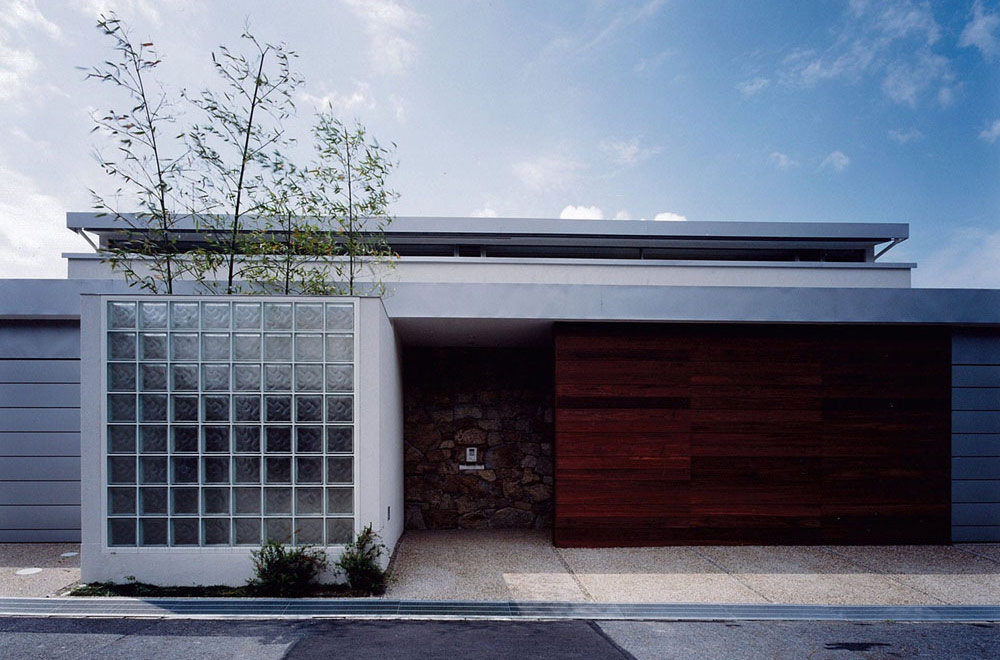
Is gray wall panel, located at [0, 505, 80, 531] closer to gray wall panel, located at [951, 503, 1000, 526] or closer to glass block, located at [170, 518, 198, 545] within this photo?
glass block, located at [170, 518, 198, 545]

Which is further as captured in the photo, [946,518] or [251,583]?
[946,518]

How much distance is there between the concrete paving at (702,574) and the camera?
4992 millimetres

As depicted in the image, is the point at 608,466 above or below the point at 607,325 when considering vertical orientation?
below

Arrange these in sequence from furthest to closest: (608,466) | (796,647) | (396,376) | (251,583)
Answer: (396,376)
(608,466)
(251,583)
(796,647)

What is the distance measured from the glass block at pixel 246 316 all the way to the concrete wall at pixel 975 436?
834 centimetres

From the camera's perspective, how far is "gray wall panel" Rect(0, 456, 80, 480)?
259 inches

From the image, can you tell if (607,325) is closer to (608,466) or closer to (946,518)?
(608,466)

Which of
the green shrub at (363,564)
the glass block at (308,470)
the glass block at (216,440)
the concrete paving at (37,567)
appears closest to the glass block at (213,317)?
the glass block at (216,440)

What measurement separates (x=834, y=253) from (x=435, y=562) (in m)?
8.67

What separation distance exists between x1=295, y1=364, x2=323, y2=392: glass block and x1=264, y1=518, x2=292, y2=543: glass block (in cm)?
125

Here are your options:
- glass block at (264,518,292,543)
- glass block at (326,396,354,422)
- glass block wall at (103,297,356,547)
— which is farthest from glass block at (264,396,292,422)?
glass block at (264,518,292,543)

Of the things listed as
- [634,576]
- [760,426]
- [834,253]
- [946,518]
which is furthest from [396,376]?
[834,253]

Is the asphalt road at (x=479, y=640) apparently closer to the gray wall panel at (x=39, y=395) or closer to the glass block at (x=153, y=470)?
the glass block at (x=153, y=470)

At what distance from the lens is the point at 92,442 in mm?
4945
